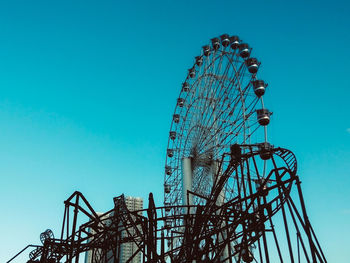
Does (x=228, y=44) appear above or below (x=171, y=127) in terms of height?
above

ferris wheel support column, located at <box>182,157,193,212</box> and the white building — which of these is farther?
the white building

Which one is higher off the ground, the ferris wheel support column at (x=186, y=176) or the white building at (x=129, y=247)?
the white building at (x=129, y=247)

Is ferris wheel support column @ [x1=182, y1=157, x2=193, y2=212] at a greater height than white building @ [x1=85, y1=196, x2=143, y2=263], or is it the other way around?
white building @ [x1=85, y1=196, x2=143, y2=263]

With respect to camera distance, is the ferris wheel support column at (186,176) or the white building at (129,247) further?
the white building at (129,247)

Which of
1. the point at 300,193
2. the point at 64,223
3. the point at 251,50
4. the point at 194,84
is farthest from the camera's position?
the point at 194,84

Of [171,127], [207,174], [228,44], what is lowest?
[207,174]

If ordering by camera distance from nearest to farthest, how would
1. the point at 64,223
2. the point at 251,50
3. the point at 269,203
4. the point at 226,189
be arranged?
the point at 269,203 → the point at 64,223 → the point at 226,189 → the point at 251,50

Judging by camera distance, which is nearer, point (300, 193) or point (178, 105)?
point (300, 193)

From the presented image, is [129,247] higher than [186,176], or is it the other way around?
[129,247]

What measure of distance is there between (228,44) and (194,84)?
4507mm

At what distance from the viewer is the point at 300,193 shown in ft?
32.0

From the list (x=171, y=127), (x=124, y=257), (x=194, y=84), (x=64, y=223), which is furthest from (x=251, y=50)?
(x=124, y=257)

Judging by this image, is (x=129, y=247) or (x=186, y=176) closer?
(x=186, y=176)

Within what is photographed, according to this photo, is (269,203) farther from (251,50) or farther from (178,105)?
(178,105)
